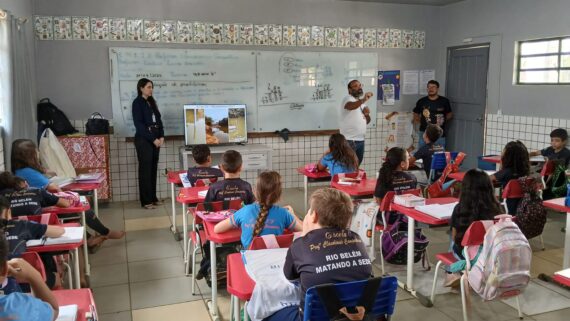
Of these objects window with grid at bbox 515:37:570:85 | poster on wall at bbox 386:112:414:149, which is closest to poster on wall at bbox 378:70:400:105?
poster on wall at bbox 386:112:414:149

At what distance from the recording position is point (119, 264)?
4320mm

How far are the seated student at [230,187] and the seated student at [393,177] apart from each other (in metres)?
1.09

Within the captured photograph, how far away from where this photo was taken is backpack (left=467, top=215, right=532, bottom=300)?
272 cm

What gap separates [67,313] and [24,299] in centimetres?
23

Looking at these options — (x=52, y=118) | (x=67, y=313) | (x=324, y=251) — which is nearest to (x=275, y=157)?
(x=52, y=118)

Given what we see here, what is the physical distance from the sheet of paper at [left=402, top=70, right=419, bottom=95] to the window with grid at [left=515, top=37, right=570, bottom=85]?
1646mm

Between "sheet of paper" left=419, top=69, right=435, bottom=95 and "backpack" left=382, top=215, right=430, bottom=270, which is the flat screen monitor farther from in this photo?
"backpack" left=382, top=215, right=430, bottom=270

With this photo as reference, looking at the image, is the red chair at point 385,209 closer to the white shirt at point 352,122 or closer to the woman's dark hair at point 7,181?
the white shirt at point 352,122

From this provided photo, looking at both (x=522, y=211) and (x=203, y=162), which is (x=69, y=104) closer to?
(x=203, y=162)

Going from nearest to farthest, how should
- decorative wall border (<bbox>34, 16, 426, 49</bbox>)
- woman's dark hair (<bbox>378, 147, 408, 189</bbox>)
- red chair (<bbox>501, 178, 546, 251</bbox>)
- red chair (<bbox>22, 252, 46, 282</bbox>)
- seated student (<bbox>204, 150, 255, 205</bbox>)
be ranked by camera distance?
red chair (<bbox>22, 252, 46, 282</bbox>)
seated student (<bbox>204, 150, 255, 205</bbox>)
woman's dark hair (<bbox>378, 147, 408, 189</bbox>)
red chair (<bbox>501, 178, 546, 251</bbox>)
decorative wall border (<bbox>34, 16, 426, 49</bbox>)

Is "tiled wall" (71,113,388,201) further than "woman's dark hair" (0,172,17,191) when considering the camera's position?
Yes

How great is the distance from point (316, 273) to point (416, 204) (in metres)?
1.82

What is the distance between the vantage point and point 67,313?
5.95ft

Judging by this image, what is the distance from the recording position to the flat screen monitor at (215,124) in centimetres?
654
